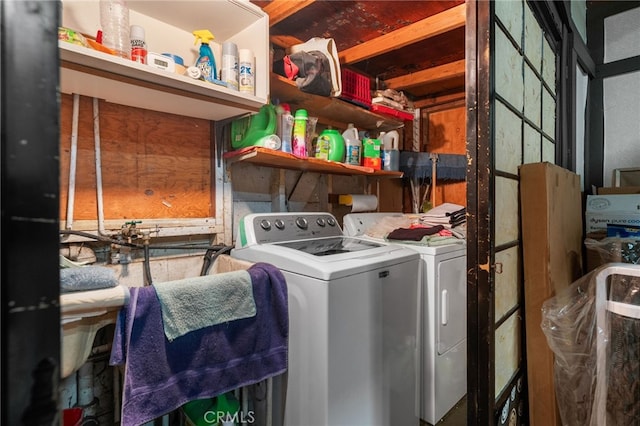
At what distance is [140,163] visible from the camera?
1.63 m

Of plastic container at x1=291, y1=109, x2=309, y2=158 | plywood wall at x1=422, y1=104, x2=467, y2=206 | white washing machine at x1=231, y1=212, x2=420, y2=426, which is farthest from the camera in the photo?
plywood wall at x1=422, y1=104, x2=467, y2=206

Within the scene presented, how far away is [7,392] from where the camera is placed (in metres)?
0.31

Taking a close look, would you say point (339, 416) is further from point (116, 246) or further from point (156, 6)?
point (156, 6)

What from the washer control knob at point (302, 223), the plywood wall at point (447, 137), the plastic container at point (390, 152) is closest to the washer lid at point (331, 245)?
the washer control knob at point (302, 223)

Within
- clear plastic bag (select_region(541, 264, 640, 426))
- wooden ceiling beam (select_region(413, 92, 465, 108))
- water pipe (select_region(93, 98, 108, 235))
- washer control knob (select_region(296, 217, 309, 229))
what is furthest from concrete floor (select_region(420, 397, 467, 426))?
wooden ceiling beam (select_region(413, 92, 465, 108))

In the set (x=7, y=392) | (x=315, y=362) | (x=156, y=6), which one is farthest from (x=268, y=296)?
(x=156, y=6)

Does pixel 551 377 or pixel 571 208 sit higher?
pixel 571 208

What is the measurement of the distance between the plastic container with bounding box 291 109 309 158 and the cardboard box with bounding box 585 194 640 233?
2053 millimetres

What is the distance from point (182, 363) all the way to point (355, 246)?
1.06m

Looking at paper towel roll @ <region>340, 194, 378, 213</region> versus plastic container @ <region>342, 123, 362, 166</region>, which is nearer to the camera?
plastic container @ <region>342, 123, 362, 166</region>

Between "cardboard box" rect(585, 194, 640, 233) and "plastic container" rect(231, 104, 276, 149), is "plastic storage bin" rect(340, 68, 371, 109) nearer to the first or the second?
"plastic container" rect(231, 104, 276, 149)

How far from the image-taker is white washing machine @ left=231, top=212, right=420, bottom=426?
1.35 meters

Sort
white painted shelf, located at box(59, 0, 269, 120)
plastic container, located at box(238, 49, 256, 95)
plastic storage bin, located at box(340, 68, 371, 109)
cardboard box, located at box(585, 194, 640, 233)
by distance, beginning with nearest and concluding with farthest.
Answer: white painted shelf, located at box(59, 0, 269, 120), plastic container, located at box(238, 49, 256, 95), cardboard box, located at box(585, 194, 640, 233), plastic storage bin, located at box(340, 68, 371, 109)

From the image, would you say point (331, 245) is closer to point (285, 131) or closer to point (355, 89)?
point (285, 131)
